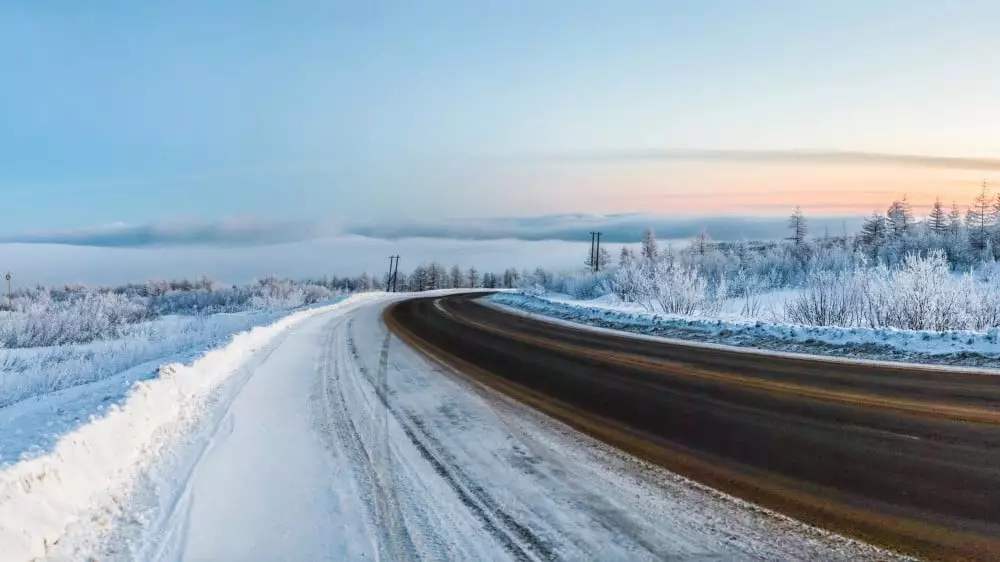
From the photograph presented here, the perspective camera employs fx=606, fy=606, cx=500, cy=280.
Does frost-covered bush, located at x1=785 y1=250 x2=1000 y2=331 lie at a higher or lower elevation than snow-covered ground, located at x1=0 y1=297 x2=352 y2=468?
higher

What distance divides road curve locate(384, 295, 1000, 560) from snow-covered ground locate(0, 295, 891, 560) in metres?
0.47

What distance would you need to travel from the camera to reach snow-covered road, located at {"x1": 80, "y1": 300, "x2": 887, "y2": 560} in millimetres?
3797

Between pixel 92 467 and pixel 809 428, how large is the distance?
6888mm

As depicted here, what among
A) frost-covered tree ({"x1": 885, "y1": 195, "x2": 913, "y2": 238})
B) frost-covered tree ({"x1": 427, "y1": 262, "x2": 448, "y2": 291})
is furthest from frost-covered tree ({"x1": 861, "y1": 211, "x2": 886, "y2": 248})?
frost-covered tree ({"x1": 427, "y1": 262, "x2": 448, "y2": 291})

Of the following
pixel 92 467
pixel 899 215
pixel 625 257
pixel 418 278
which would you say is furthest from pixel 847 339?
pixel 418 278

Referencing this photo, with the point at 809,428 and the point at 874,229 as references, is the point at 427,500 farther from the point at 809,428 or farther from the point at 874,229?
the point at 874,229

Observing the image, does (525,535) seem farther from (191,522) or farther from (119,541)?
(119,541)

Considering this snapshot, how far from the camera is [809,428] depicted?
643 centimetres

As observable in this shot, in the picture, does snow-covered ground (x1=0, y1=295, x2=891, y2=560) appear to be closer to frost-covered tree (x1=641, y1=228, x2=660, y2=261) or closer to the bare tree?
frost-covered tree (x1=641, y1=228, x2=660, y2=261)

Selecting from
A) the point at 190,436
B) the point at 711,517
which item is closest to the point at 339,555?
the point at 711,517

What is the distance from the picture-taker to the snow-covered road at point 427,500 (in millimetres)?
3797

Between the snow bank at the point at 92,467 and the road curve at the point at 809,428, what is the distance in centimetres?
440

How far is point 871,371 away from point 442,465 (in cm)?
786


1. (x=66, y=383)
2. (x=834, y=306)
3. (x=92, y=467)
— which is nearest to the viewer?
(x=92, y=467)
